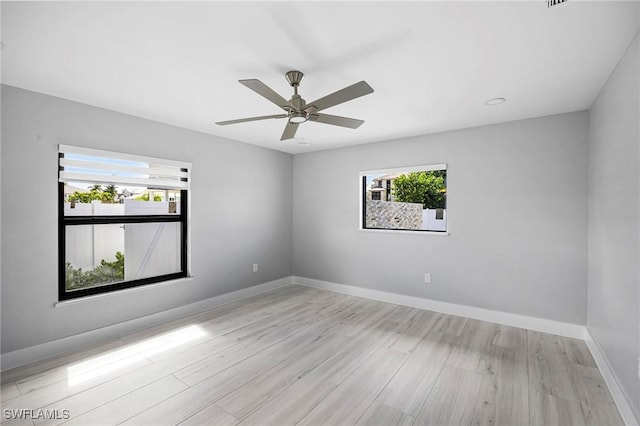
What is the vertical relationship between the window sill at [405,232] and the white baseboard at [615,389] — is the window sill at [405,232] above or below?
above

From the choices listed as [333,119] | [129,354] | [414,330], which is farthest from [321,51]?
[129,354]

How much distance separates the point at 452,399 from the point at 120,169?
12.1 feet

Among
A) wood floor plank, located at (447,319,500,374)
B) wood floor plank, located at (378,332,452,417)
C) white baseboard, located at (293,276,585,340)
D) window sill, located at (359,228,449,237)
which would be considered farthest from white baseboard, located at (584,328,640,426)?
window sill, located at (359,228,449,237)

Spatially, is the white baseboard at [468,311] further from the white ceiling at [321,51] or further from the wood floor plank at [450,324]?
the white ceiling at [321,51]

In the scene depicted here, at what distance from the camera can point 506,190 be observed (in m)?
3.41

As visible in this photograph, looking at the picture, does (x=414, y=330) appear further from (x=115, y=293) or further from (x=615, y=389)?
(x=115, y=293)

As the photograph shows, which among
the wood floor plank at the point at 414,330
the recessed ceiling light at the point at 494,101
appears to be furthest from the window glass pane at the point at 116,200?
the recessed ceiling light at the point at 494,101

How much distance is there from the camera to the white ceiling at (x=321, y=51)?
5.15 ft

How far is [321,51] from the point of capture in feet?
6.32

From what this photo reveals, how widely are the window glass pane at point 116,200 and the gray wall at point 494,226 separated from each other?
2543mm

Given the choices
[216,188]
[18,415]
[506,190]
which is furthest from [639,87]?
[18,415]

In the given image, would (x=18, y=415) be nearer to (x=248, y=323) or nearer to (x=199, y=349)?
(x=199, y=349)

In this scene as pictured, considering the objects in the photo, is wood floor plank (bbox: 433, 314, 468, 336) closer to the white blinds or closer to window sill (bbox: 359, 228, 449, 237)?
window sill (bbox: 359, 228, 449, 237)

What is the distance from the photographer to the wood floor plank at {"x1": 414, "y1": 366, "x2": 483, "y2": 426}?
1.87m
